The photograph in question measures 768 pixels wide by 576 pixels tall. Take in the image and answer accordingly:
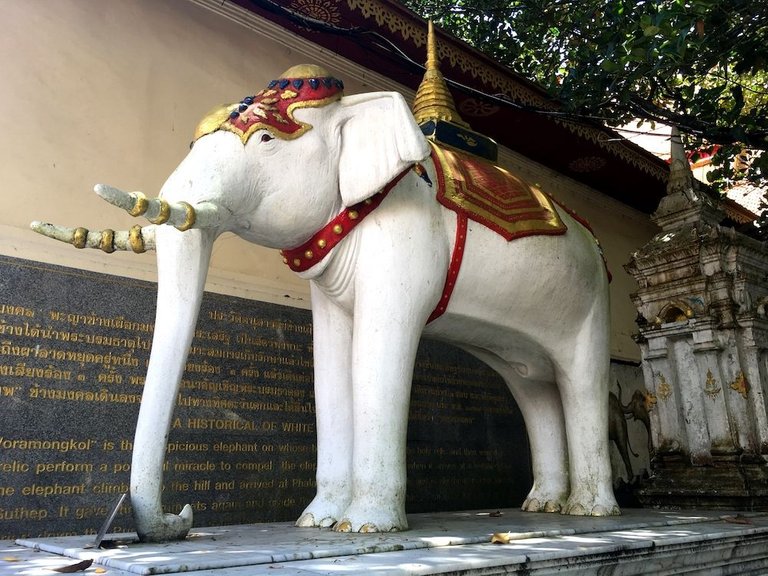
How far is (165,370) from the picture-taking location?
2225mm

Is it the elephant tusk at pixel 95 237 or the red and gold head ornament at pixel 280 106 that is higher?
the red and gold head ornament at pixel 280 106

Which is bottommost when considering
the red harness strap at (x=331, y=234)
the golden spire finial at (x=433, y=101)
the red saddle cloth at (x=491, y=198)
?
the red harness strap at (x=331, y=234)

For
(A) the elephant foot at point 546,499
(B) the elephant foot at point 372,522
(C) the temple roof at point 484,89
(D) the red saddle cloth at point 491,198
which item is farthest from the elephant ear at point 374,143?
(A) the elephant foot at point 546,499

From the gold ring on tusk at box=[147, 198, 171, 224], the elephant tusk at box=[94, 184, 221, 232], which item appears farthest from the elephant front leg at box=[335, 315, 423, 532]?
the gold ring on tusk at box=[147, 198, 171, 224]

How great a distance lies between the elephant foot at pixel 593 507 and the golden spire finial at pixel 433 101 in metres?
1.82

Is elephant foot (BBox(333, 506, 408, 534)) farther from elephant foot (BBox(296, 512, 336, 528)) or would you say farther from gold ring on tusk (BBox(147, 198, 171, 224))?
gold ring on tusk (BBox(147, 198, 171, 224))

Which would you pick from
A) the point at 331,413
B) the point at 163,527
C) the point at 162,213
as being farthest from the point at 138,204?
the point at 331,413

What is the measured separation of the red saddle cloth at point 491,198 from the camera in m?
2.86

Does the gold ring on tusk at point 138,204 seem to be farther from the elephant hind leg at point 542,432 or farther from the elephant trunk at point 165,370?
the elephant hind leg at point 542,432

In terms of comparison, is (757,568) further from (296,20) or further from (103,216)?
(296,20)

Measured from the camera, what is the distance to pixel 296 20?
4395mm

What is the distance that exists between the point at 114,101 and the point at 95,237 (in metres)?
1.89

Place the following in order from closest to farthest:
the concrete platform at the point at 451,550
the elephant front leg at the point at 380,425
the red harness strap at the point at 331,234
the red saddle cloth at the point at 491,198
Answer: the concrete platform at the point at 451,550 → the elephant front leg at the point at 380,425 → the red harness strap at the point at 331,234 → the red saddle cloth at the point at 491,198

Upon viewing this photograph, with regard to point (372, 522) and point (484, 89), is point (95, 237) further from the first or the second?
point (484, 89)
